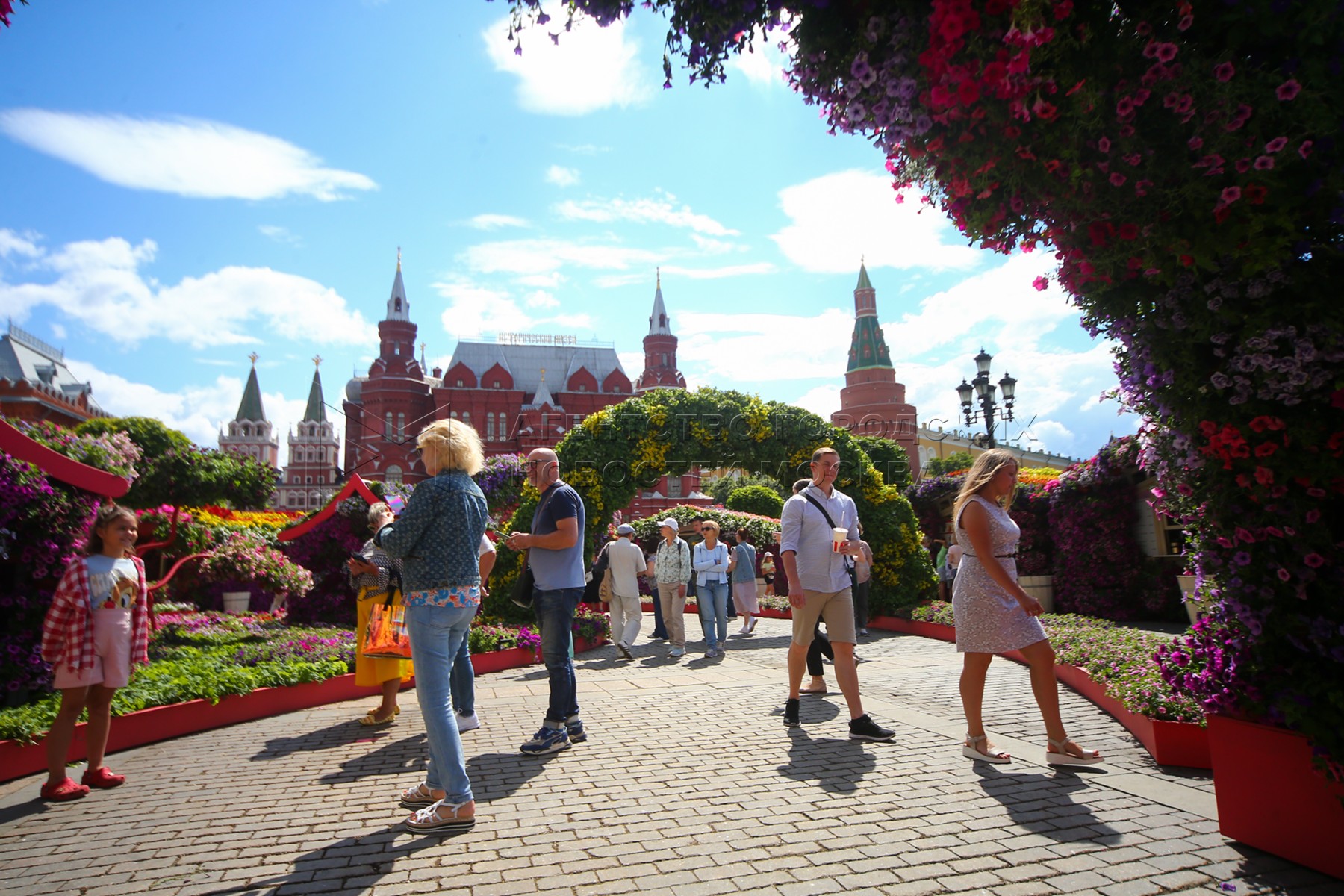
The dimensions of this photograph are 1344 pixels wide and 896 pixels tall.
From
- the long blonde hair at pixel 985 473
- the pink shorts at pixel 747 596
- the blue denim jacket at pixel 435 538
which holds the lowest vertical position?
the pink shorts at pixel 747 596

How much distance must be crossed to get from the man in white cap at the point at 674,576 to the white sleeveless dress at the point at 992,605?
5900mm

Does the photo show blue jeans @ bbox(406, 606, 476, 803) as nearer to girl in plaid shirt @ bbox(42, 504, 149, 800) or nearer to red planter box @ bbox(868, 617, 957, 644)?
girl in plaid shirt @ bbox(42, 504, 149, 800)

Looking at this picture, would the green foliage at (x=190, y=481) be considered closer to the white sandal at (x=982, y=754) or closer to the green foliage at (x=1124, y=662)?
the green foliage at (x=1124, y=662)

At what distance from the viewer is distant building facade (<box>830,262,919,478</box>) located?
73562 mm

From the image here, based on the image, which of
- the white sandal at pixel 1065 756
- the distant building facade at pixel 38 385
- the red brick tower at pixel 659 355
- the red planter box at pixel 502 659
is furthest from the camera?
the red brick tower at pixel 659 355

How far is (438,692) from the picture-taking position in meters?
3.74

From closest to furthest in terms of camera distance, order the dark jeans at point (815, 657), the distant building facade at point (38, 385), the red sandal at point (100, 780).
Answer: the red sandal at point (100, 780)
the dark jeans at point (815, 657)
the distant building facade at point (38, 385)

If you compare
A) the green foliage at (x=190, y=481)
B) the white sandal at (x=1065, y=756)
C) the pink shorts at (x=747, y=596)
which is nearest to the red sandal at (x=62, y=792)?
the white sandal at (x=1065, y=756)

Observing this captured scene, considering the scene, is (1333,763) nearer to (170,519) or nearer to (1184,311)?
(1184,311)

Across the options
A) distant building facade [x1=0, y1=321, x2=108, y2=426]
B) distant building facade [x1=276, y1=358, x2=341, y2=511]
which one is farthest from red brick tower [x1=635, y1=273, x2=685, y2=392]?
distant building facade [x1=0, y1=321, x2=108, y2=426]

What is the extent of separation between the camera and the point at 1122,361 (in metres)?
3.63

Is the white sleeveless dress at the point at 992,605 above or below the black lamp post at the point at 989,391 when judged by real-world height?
below

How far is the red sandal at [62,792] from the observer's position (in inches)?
171

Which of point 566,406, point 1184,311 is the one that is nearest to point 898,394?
point 566,406
